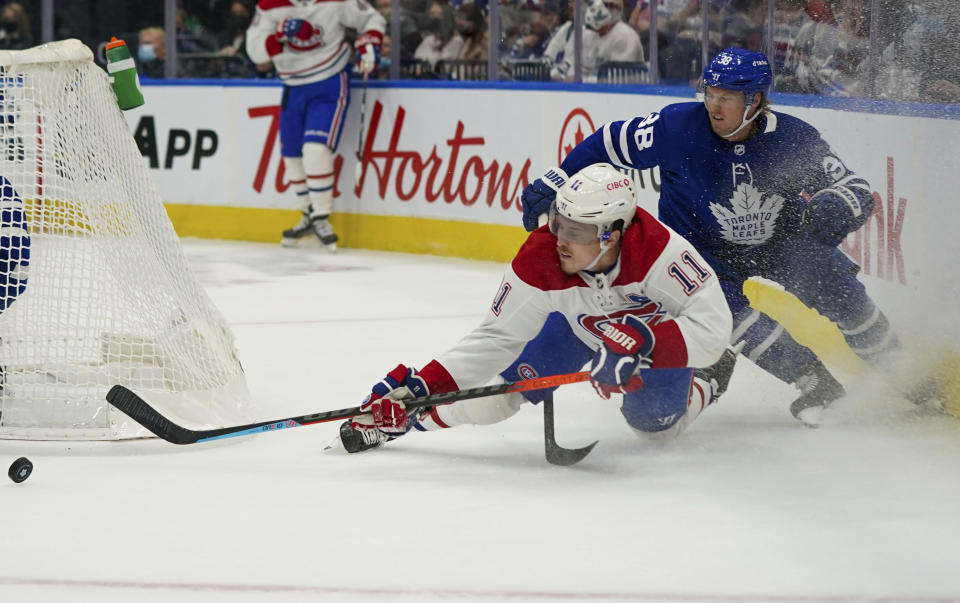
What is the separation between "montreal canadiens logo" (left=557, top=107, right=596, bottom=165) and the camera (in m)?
6.07

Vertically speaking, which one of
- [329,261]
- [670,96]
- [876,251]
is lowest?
[329,261]

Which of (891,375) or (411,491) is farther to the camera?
(891,375)

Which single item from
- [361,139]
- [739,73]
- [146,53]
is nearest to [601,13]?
[361,139]

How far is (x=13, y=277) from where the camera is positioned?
10.9ft

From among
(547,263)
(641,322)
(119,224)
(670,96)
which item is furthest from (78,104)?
(670,96)

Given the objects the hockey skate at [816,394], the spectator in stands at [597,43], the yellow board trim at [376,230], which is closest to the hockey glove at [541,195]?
the hockey skate at [816,394]

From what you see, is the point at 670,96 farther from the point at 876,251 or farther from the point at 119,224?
the point at 119,224

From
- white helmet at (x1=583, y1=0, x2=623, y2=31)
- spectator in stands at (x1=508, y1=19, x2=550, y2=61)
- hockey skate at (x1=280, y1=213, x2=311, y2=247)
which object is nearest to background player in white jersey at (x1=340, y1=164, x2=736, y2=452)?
white helmet at (x1=583, y1=0, x2=623, y2=31)

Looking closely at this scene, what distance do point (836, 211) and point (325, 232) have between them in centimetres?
422

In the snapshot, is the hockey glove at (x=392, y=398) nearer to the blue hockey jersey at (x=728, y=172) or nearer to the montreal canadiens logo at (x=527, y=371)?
the montreal canadiens logo at (x=527, y=371)

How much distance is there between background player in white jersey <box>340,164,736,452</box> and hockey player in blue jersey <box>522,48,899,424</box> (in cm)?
40

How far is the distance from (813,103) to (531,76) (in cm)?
230

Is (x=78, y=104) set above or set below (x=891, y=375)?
above

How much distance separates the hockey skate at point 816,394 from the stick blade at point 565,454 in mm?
673
